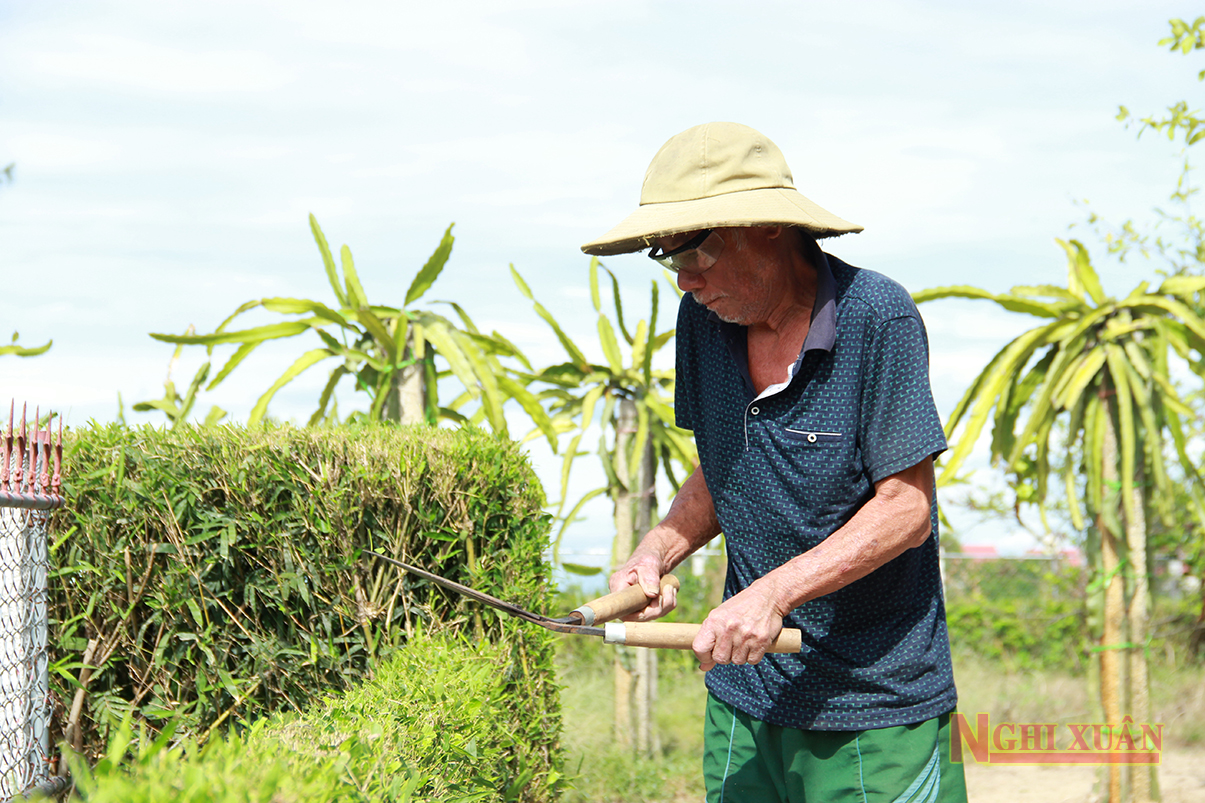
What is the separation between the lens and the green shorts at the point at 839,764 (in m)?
2.32

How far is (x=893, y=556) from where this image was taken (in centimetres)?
215

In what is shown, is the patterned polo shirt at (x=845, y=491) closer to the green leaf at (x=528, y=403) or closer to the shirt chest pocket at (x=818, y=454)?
the shirt chest pocket at (x=818, y=454)

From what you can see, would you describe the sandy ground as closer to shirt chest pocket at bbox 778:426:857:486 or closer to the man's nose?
shirt chest pocket at bbox 778:426:857:486

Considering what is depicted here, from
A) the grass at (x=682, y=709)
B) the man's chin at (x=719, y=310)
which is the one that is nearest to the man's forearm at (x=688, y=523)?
the man's chin at (x=719, y=310)

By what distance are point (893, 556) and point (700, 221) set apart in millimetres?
871

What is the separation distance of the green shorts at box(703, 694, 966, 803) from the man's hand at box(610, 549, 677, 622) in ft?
1.25

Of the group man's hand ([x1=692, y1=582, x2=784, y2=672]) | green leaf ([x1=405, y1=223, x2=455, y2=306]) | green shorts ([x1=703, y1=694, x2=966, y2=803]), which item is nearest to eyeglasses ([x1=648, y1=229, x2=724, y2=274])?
man's hand ([x1=692, y1=582, x2=784, y2=672])

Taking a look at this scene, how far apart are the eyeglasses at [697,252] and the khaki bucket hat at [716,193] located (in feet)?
0.20

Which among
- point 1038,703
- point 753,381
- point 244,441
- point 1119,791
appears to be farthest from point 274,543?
point 1038,703

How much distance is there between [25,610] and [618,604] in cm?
207

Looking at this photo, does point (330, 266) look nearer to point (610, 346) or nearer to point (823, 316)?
point (610, 346)

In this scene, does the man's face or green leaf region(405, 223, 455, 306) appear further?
green leaf region(405, 223, 455, 306)

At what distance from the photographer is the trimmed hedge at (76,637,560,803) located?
1310 millimetres

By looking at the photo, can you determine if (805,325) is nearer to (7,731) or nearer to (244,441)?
(244,441)
